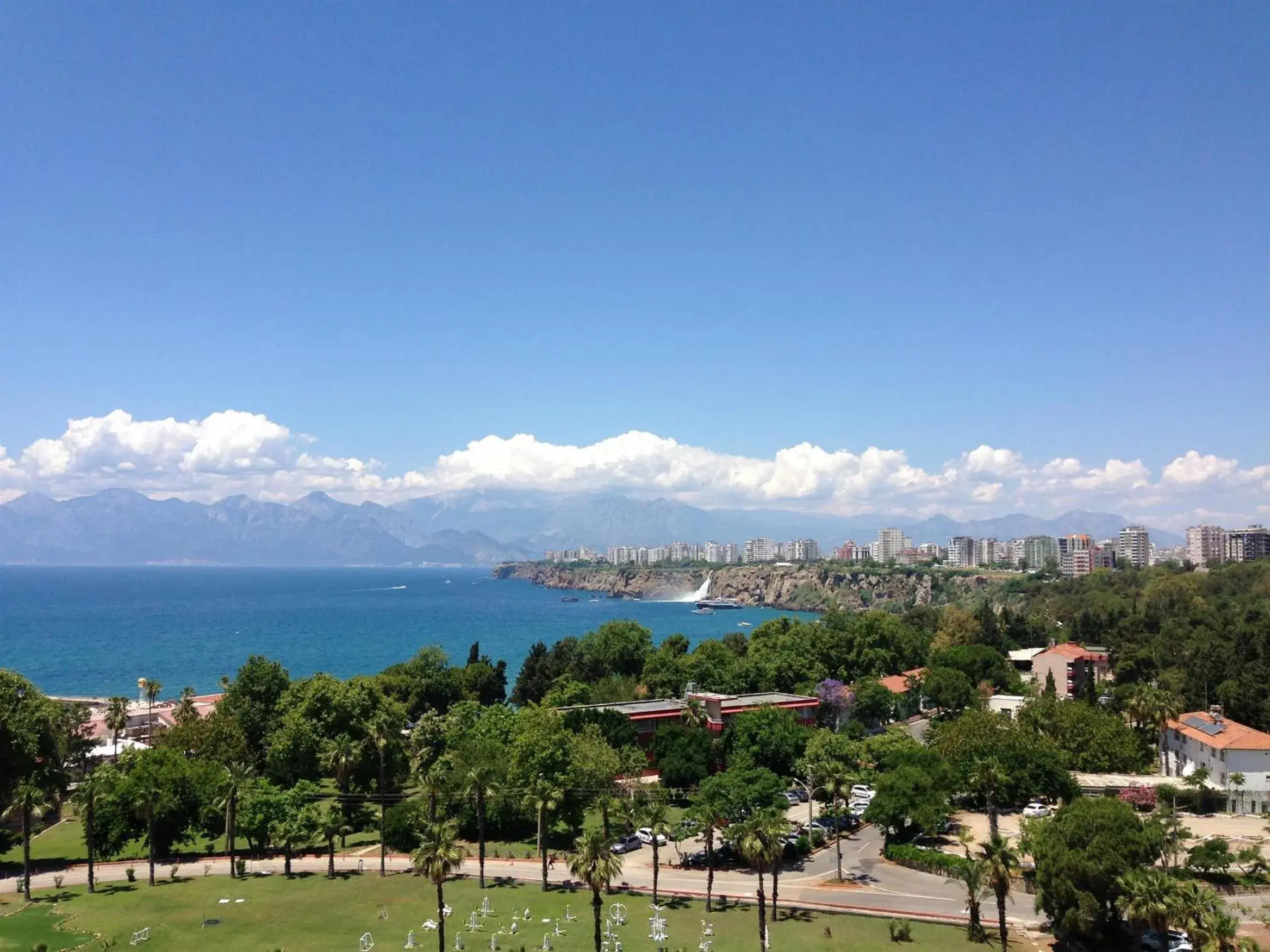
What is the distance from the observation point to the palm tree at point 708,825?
136 feet

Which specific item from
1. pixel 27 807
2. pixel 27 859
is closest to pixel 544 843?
pixel 27 859

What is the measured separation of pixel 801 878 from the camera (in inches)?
1813

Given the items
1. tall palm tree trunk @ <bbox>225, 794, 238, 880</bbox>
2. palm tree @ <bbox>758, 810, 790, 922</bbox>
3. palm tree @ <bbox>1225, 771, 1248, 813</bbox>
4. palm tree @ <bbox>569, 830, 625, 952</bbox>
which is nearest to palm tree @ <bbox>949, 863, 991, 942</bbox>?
palm tree @ <bbox>758, 810, 790, 922</bbox>

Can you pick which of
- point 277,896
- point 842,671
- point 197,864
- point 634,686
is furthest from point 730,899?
point 842,671

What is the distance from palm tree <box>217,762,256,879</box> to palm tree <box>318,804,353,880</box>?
15.4 ft

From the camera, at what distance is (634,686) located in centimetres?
9019

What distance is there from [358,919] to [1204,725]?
56896mm

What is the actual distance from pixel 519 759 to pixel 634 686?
38475 millimetres

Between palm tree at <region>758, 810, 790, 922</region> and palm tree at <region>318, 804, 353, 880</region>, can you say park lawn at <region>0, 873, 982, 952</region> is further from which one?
palm tree at <region>758, 810, 790, 922</region>

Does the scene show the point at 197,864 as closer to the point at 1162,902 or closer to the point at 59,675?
the point at 1162,902

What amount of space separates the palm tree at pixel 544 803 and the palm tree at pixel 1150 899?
1024 inches

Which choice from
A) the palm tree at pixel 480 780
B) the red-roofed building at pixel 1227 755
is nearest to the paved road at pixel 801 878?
the palm tree at pixel 480 780

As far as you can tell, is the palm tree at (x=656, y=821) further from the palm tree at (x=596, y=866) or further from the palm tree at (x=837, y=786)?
the palm tree at (x=837, y=786)

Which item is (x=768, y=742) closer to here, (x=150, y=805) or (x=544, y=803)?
(x=544, y=803)
